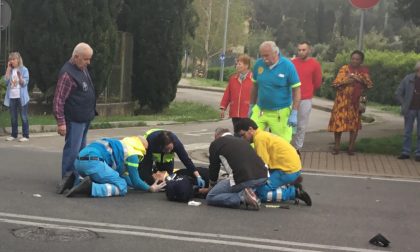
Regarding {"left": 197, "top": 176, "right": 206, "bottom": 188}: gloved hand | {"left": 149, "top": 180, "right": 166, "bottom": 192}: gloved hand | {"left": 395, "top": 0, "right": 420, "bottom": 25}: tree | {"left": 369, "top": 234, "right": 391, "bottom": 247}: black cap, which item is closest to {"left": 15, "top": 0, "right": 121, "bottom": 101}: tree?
{"left": 395, "top": 0, "right": 420, "bottom": 25}: tree

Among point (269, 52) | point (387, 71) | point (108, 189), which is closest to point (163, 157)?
point (108, 189)

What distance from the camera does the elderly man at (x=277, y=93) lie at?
26.7 ft

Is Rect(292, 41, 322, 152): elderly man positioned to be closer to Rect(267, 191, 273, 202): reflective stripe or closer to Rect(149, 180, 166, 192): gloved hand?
Rect(267, 191, 273, 202): reflective stripe

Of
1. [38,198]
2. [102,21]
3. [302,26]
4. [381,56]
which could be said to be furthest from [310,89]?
[302,26]

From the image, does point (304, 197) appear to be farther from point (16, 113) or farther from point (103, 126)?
point (103, 126)

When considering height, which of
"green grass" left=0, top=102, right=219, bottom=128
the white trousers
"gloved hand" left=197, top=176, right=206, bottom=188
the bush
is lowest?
the bush

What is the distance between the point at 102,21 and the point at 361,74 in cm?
905

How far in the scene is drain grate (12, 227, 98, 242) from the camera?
5602 mm

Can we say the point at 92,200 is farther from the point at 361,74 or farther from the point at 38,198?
the point at 361,74

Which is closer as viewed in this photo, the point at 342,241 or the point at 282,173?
the point at 342,241

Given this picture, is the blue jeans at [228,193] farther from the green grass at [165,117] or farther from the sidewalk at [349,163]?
the green grass at [165,117]

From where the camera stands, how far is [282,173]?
7430 mm

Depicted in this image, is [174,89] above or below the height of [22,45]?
below

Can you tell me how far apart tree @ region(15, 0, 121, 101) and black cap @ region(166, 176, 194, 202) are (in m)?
10.7
